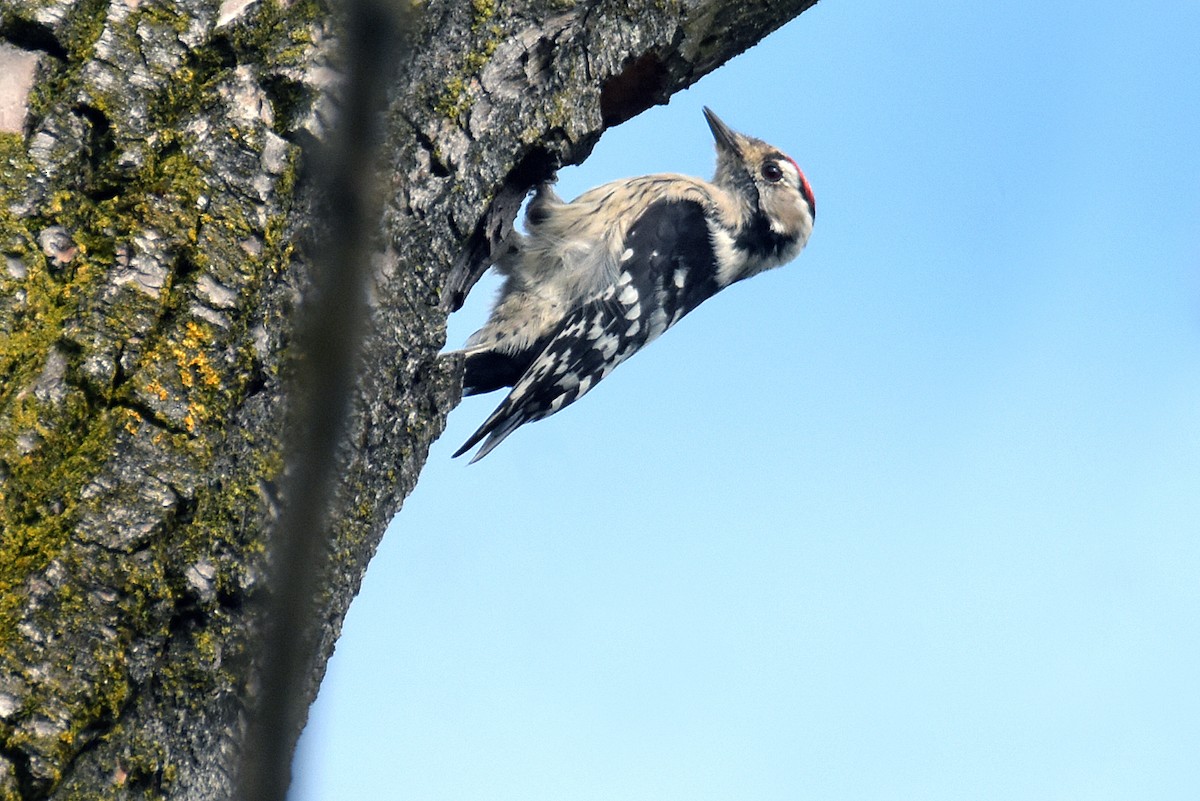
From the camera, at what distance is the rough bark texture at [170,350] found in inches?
69.7

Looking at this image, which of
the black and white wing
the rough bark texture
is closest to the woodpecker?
the black and white wing

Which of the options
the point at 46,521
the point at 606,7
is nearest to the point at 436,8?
the point at 606,7

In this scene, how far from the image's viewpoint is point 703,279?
5.18m

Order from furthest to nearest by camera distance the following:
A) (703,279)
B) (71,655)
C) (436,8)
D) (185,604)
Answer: (703,279) → (436,8) → (185,604) → (71,655)

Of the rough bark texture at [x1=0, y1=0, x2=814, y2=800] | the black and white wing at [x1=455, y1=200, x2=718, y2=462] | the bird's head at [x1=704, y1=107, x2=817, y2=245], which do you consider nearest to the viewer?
the rough bark texture at [x1=0, y1=0, x2=814, y2=800]

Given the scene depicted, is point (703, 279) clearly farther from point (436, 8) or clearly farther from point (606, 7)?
point (436, 8)

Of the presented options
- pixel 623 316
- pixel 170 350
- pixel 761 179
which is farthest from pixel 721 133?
pixel 170 350

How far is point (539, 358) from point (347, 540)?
2260 mm

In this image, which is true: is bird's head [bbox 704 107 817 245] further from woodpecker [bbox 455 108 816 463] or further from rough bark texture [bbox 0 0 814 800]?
rough bark texture [bbox 0 0 814 800]

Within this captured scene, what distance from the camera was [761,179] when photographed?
18.2 ft

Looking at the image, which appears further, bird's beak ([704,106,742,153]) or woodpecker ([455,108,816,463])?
bird's beak ([704,106,742,153])

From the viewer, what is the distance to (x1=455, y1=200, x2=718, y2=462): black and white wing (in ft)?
14.7

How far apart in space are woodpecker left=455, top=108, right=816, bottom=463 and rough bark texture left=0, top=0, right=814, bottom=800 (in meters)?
1.90

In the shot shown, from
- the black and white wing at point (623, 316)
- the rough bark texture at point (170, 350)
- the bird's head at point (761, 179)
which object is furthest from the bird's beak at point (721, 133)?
the rough bark texture at point (170, 350)
